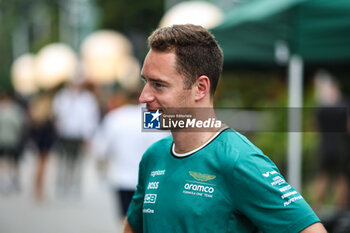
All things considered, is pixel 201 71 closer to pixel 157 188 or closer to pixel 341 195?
pixel 157 188

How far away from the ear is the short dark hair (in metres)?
0.02

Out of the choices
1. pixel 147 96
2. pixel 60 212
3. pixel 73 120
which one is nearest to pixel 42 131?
pixel 73 120

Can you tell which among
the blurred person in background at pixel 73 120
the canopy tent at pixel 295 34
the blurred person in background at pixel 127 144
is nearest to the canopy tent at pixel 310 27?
the canopy tent at pixel 295 34

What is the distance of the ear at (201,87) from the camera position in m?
2.29

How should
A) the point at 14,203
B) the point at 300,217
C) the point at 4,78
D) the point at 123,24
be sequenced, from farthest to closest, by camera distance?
the point at 4,78 < the point at 123,24 < the point at 14,203 < the point at 300,217

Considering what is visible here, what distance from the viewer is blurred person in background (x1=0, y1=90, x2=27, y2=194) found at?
38.2ft

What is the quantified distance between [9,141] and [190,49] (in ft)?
32.9

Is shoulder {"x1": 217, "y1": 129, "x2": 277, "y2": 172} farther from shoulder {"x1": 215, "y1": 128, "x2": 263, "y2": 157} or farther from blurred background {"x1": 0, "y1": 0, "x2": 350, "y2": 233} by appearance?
blurred background {"x1": 0, "y1": 0, "x2": 350, "y2": 233}

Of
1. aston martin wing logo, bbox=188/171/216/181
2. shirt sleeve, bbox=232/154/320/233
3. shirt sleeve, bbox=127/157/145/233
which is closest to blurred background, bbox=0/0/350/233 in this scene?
shirt sleeve, bbox=127/157/145/233

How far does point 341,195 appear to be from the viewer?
861 centimetres

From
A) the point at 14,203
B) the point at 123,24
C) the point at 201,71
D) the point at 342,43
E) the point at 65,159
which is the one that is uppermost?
the point at 123,24

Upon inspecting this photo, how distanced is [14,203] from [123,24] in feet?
60.2

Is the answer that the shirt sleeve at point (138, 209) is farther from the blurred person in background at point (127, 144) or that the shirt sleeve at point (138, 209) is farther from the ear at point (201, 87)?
the blurred person in background at point (127, 144)

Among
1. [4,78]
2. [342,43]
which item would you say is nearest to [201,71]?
[342,43]
